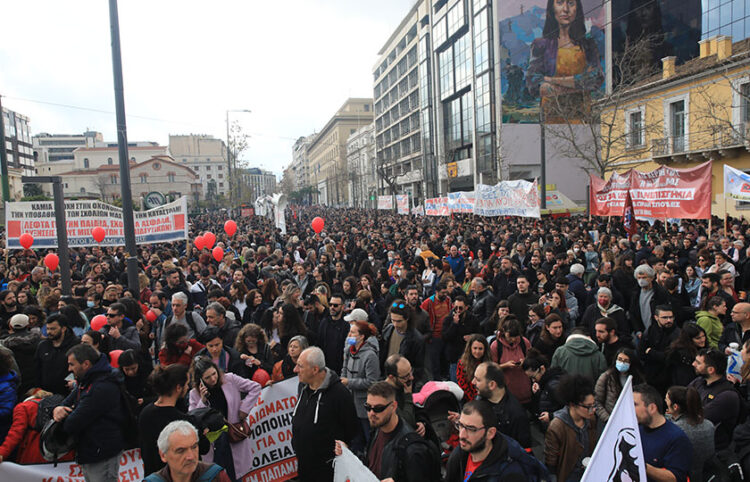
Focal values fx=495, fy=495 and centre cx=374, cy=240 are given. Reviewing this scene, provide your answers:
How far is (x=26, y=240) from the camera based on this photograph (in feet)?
35.5

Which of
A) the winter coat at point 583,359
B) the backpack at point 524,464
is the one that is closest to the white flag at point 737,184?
the winter coat at point 583,359

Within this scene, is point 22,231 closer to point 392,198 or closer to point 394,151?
point 392,198

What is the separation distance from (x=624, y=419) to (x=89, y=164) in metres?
116

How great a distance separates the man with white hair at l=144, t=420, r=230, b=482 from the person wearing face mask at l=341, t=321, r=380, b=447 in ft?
6.66

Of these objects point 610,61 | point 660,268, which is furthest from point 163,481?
point 610,61

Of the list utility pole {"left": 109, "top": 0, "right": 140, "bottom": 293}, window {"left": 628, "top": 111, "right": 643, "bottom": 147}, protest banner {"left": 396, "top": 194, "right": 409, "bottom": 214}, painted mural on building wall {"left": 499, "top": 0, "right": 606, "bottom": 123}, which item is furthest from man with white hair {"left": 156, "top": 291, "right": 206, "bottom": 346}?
painted mural on building wall {"left": 499, "top": 0, "right": 606, "bottom": 123}

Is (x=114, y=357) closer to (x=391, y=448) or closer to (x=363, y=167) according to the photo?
(x=391, y=448)

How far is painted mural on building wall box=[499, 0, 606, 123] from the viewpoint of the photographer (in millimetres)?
41062

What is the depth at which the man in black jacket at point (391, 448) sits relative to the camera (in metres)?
2.93

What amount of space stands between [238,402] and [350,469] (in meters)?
1.52

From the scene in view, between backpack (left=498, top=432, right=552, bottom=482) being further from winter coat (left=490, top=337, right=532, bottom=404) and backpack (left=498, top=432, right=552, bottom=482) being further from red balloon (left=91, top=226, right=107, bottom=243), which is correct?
red balloon (left=91, top=226, right=107, bottom=243)

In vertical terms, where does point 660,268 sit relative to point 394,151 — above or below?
below

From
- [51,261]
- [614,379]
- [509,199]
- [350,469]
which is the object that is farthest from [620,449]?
[509,199]

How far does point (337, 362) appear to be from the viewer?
5871 mm
